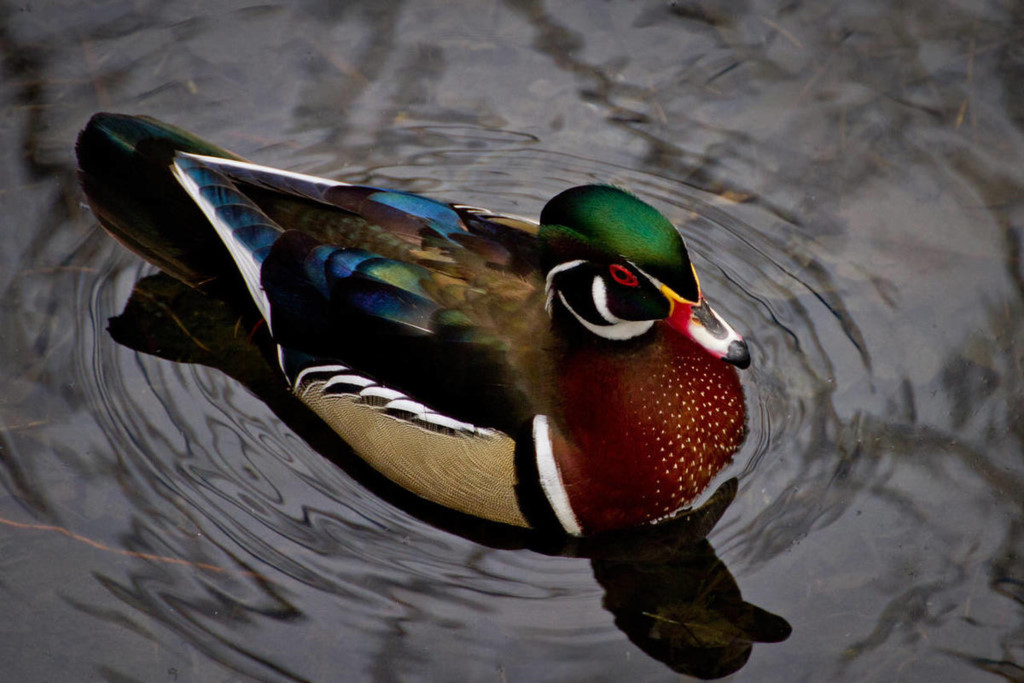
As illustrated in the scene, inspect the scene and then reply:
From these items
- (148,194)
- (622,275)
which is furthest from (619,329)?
(148,194)

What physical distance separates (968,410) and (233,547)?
285 centimetres

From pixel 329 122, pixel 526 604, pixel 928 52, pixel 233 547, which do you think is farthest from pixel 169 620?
pixel 928 52

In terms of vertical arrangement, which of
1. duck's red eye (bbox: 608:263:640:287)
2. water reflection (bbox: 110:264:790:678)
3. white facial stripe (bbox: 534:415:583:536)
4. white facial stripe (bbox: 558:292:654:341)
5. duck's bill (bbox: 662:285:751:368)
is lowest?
water reflection (bbox: 110:264:790:678)

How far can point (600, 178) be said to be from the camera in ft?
18.7

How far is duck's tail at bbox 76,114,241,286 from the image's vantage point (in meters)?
4.81

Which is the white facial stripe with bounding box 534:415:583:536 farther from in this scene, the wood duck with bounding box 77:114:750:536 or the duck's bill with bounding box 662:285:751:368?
the duck's bill with bounding box 662:285:751:368

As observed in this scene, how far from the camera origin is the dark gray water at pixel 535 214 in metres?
4.19

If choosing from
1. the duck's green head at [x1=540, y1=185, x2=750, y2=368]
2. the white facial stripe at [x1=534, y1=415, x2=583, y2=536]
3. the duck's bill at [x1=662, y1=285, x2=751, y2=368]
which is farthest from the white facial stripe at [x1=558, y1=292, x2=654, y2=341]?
the white facial stripe at [x1=534, y1=415, x2=583, y2=536]

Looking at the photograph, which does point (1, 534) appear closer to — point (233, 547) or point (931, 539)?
point (233, 547)

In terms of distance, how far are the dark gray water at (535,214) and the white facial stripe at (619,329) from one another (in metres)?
0.70

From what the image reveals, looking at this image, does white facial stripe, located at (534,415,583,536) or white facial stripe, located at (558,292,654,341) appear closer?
white facial stripe, located at (534,415,583,536)

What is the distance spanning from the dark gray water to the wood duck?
233mm

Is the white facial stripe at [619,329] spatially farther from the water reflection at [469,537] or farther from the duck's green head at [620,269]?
the water reflection at [469,537]

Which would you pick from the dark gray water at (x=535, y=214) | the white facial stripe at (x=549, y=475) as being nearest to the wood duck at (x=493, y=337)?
the white facial stripe at (x=549, y=475)
